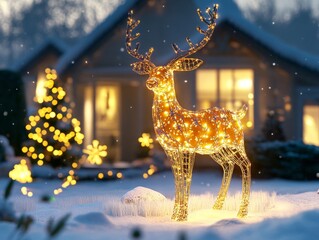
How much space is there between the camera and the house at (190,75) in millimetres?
16938

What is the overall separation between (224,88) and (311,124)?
321 cm

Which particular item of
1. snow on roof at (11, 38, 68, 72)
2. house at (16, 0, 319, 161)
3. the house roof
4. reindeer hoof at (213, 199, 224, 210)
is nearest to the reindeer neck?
reindeer hoof at (213, 199, 224, 210)

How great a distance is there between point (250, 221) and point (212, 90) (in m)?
10.2

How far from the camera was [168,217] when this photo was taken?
8.54 m

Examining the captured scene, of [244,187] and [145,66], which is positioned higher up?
[145,66]

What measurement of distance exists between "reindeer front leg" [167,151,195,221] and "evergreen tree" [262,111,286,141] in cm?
915

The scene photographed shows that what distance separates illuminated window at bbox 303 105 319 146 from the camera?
61.8ft

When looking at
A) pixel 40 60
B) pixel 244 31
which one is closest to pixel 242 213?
pixel 244 31

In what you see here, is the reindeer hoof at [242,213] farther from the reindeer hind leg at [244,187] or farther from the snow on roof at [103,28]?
the snow on roof at [103,28]

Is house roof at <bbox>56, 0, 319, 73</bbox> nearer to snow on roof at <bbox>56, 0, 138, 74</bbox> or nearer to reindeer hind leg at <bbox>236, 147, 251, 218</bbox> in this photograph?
snow on roof at <bbox>56, 0, 138, 74</bbox>

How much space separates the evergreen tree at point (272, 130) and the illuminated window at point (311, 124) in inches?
69.6

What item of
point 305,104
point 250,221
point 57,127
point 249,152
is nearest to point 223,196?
point 250,221

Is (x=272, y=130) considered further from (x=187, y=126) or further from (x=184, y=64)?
(x=187, y=126)

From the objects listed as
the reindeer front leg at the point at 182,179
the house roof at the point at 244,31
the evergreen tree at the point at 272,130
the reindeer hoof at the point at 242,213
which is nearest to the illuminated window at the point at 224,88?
the evergreen tree at the point at 272,130
